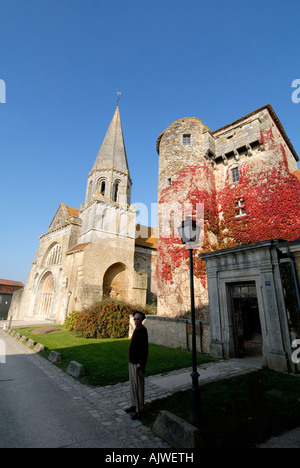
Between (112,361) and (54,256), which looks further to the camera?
(54,256)

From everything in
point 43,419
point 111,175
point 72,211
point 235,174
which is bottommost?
point 43,419

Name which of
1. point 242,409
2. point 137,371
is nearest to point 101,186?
point 137,371

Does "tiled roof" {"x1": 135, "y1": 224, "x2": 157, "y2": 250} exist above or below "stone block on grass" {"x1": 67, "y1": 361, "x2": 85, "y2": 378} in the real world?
above

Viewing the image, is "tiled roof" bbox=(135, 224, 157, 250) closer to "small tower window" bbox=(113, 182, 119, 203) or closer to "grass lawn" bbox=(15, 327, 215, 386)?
"small tower window" bbox=(113, 182, 119, 203)

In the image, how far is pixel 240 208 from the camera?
15.8 m

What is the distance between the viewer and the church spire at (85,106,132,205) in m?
27.2

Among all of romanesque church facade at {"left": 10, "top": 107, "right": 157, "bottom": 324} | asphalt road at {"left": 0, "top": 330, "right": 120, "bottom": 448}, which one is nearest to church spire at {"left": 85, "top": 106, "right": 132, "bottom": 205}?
romanesque church facade at {"left": 10, "top": 107, "right": 157, "bottom": 324}

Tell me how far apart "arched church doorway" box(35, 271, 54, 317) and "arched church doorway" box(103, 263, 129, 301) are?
8.60 metres

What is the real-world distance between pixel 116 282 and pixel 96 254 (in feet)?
13.3

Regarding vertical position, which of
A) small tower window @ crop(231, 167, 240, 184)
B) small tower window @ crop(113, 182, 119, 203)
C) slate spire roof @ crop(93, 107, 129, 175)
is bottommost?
small tower window @ crop(231, 167, 240, 184)

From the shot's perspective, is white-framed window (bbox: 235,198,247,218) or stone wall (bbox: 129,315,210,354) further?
white-framed window (bbox: 235,198,247,218)

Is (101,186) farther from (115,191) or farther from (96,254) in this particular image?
(96,254)

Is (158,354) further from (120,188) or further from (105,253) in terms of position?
(120,188)

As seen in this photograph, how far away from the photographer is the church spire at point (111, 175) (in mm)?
27188
